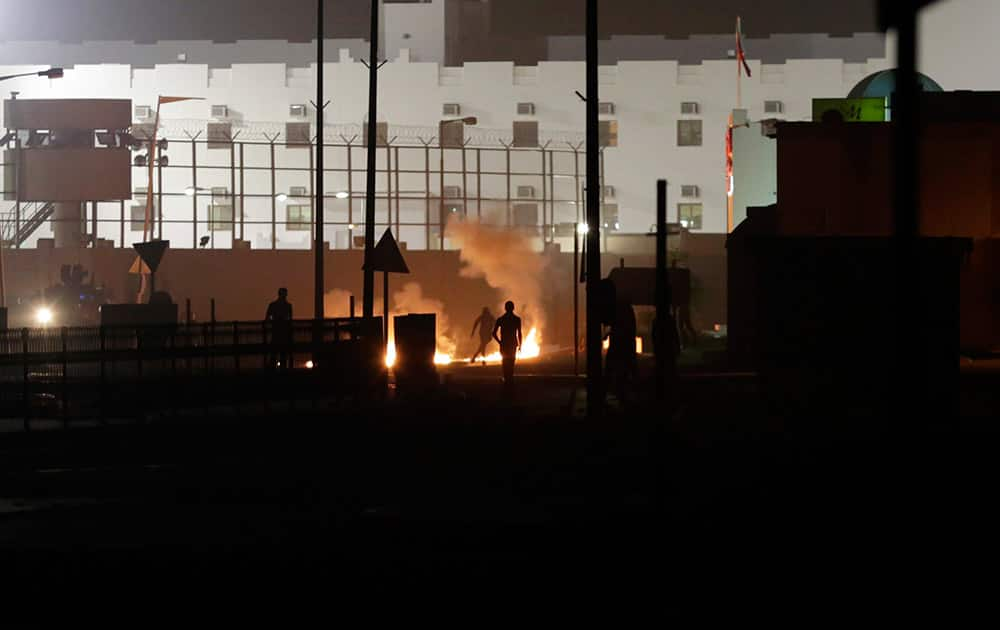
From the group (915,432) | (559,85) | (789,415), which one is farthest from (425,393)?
(559,85)

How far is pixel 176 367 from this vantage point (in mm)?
19500

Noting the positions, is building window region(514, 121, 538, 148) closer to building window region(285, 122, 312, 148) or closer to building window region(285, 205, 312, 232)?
building window region(285, 122, 312, 148)

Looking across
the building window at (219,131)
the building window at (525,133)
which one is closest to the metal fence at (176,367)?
the building window at (219,131)

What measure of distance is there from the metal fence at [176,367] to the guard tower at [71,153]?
30198 millimetres

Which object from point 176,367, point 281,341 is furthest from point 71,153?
point 176,367

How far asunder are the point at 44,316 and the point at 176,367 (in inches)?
783

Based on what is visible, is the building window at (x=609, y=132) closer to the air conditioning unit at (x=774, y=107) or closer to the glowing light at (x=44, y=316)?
the air conditioning unit at (x=774, y=107)

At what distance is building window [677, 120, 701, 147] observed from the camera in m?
66.6

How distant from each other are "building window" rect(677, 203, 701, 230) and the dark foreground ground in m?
46.8

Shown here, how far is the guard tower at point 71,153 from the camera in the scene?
49.4 meters

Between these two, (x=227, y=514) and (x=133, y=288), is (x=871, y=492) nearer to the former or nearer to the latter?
(x=227, y=514)

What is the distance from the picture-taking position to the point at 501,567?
9055 mm

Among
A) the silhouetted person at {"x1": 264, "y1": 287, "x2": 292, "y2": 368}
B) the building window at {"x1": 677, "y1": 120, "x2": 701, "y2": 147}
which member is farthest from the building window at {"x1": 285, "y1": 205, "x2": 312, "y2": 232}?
the silhouetted person at {"x1": 264, "y1": 287, "x2": 292, "y2": 368}

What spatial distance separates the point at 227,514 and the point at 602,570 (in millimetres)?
3838
